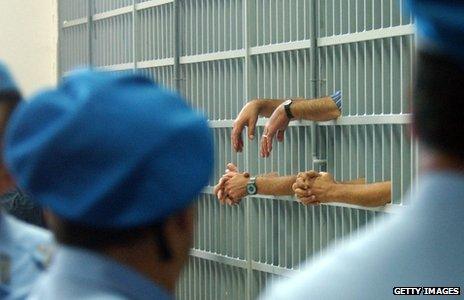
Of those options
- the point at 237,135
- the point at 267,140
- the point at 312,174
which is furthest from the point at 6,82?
the point at 237,135

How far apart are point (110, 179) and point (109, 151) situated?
0.12ft

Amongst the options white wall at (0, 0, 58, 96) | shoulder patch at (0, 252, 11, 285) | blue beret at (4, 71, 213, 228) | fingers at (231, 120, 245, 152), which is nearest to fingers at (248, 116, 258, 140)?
fingers at (231, 120, 245, 152)

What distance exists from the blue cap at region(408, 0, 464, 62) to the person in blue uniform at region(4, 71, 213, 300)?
448 mm

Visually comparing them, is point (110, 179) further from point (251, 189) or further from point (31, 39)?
point (31, 39)

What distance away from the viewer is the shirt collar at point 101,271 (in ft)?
4.25

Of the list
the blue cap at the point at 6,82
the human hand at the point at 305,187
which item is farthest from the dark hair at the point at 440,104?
the human hand at the point at 305,187

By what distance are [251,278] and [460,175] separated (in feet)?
21.4

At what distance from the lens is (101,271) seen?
130 centimetres

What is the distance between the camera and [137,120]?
133cm

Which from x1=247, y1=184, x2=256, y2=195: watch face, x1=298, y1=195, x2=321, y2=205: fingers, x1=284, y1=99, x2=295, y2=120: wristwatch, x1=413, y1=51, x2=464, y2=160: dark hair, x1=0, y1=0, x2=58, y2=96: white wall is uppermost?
x1=0, y1=0, x2=58, y2=96: white wall

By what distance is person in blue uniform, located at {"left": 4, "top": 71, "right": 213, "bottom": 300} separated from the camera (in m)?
1.31

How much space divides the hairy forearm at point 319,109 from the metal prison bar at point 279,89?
0.09 m

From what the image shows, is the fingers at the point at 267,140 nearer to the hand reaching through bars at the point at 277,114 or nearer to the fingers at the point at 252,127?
the hand reaching through bars at the point at 277,114

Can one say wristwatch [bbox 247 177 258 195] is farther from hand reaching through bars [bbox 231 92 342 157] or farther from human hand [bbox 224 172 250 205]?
hand reaching through bars [bbox 231 92 342 157]
